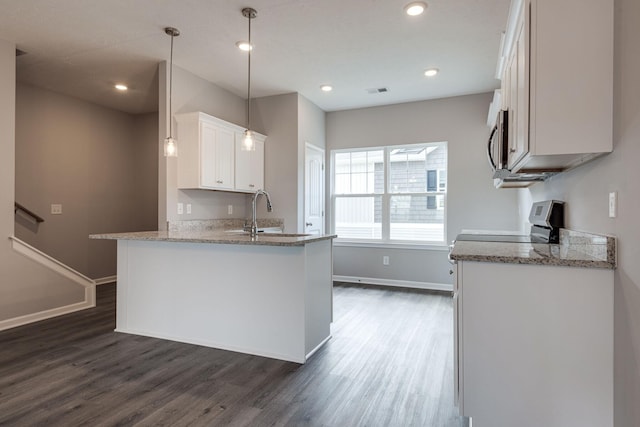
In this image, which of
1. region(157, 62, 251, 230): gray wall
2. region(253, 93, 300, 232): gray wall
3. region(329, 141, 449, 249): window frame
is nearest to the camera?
region(157, 62, 251, 230): gray wall

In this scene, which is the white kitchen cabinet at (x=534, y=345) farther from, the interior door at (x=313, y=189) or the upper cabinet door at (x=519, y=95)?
the interior door at (x=313, y=189)

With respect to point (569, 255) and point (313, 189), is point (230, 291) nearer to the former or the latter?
point (569, 255)

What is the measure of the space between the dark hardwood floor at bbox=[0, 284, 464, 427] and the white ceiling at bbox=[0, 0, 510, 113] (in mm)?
2718

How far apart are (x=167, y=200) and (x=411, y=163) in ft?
11.2

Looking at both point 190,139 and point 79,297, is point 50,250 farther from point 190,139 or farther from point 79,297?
point 190,139

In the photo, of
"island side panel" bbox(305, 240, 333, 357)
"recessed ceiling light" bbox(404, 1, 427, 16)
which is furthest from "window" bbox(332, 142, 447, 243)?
"island side panel" bbox(305, 240, 333, 357)

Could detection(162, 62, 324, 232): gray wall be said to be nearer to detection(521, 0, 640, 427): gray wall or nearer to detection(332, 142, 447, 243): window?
detection(332, 142, 447, 243): window

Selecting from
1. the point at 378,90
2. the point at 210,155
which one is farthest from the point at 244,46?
the point at 378,90

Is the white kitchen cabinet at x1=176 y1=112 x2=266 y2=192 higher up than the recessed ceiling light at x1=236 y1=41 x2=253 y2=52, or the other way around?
the recessed ceiling light at x1=236 y1=41 x2=253 y2=52

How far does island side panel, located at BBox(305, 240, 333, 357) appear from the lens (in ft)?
8.83

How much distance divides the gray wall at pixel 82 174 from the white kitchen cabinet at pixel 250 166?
2055 mm

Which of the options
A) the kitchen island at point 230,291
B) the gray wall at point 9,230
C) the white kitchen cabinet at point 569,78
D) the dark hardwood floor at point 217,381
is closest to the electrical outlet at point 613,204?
the white kitchen cabinet at point 569,78

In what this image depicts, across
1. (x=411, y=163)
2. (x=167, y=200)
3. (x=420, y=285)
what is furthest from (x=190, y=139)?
(x=420, y=285)

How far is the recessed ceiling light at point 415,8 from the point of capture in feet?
9.26
